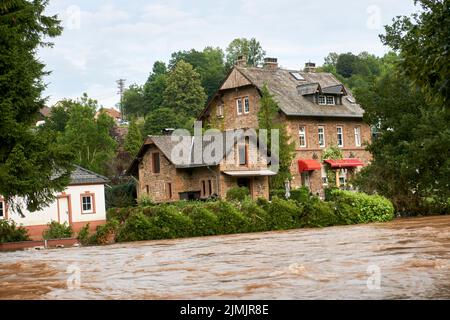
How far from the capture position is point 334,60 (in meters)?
135

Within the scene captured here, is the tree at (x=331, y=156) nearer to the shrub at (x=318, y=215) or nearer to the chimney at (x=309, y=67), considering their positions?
the chimney at (x=309, y=67)

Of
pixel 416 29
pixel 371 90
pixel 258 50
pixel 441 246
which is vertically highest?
pixel 258 50

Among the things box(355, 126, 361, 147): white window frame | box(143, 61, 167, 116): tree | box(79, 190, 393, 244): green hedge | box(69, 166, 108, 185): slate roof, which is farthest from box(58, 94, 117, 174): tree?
box(143, 61, 167, 116): tree

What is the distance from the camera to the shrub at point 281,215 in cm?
3062

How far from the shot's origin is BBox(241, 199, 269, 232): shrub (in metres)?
30.3

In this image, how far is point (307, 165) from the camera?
49.1 meters

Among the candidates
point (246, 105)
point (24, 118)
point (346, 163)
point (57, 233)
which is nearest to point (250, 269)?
point (24, 118)

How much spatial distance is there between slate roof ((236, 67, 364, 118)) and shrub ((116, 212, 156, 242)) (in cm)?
2266

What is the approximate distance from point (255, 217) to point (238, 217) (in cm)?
95

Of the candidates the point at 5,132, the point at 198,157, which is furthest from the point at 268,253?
the point at 198,157

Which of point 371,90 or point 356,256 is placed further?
point 371,90

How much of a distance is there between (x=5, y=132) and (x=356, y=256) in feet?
38.8

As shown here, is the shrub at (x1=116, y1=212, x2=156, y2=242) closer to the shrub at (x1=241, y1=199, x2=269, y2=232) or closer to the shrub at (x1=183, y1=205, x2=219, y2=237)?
the shrub at (x1=183, y1=205, x2=219, y2=237)
